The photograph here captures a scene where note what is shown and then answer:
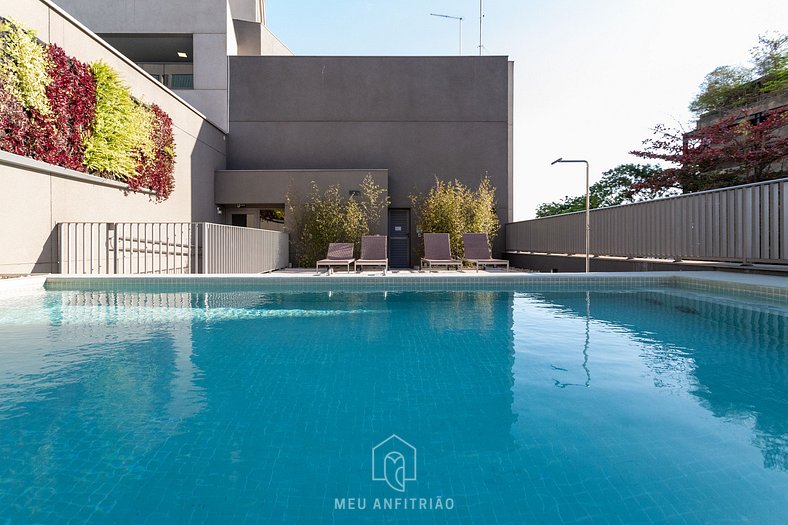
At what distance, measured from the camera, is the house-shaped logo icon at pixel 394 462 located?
5.80 feet

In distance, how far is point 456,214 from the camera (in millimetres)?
12844

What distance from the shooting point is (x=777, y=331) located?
4.11 metres

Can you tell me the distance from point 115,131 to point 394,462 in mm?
8264

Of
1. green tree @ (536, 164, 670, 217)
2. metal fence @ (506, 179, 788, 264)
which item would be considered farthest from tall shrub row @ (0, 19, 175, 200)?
green tree @ (536, 164, 670, 217)

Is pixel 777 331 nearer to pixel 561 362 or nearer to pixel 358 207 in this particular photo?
pixel 561 362

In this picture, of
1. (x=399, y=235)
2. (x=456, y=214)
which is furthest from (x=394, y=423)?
(x=399, y=235)

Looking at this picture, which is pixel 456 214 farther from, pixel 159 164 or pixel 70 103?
pixel 70 103

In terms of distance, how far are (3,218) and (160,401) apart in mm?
5329

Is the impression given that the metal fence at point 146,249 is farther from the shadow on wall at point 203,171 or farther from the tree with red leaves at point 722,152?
the tree with red leaves at point 722,152

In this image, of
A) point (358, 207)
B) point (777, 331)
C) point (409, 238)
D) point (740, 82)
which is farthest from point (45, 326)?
point (740, 82)

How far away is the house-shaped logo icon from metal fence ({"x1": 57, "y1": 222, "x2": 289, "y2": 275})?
627 cm

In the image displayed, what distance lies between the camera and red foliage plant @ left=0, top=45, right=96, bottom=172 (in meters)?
6.18

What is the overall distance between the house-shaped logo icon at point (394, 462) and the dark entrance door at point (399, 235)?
39.2 ft

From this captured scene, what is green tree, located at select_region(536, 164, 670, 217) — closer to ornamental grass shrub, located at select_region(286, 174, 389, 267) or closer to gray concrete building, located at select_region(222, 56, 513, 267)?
gray concrete building, located at select_region(222, 56, 513, 267)
